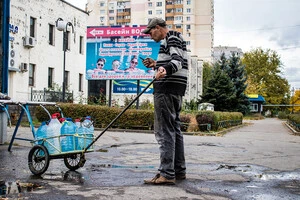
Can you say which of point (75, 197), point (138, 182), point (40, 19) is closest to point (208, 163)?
point (138, 182)

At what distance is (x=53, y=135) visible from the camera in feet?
18.0

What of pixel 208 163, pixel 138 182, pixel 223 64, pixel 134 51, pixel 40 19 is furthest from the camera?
pixel 223 64

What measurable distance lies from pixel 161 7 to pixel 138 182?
9946cm

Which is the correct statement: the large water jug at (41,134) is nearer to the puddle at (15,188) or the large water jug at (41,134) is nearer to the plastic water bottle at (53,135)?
the plastic water bottle at (53,135)

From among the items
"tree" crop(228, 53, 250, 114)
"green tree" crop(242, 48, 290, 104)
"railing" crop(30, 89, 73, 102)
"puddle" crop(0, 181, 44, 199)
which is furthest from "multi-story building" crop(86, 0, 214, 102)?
"puddle" crop(0, 181, 44, 199)

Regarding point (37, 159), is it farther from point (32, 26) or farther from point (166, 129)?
point (32, 26)

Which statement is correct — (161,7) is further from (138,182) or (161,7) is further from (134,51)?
(138,182)

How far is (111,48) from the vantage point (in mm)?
23984

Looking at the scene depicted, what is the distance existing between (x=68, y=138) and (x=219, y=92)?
34029mm

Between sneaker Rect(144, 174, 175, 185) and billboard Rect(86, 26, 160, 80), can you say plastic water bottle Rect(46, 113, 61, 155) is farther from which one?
billboard Rect(86, 26, 160, 80)

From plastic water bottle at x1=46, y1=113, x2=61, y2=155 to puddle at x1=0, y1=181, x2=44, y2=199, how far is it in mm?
747

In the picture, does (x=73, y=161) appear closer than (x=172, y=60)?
No

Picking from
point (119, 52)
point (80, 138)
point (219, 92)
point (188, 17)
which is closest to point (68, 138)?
point (80, 138)

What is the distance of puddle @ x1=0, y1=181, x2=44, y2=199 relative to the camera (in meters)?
4.06
